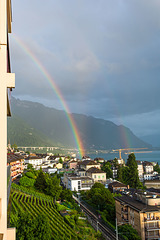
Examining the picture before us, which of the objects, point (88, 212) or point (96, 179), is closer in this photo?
point (88, 212)

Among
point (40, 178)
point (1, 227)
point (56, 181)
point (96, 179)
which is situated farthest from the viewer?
point (96, 179)

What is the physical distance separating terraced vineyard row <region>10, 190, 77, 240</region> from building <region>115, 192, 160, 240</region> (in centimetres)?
667

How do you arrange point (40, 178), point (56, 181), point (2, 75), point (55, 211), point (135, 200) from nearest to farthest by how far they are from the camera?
point (2, 75) < point (135, 200) < point (55, 211) < point (56, 181) < point (40, 178)

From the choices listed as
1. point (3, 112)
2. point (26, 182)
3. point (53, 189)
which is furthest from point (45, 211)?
point (3, 112)

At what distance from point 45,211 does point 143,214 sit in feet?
39.8

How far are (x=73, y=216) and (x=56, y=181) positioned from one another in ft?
31.2

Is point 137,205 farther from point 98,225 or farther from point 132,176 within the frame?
point 132,176

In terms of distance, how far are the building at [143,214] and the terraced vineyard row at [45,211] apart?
21.9 feet

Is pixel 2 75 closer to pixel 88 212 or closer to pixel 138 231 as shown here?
pixel 138 231

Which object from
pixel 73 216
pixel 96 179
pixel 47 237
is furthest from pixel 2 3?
pixel 96 179

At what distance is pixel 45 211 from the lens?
87.9ft

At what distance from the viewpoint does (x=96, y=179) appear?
53875 millimetres

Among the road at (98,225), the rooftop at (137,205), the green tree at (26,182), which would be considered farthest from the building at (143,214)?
the green tree at (26,182)

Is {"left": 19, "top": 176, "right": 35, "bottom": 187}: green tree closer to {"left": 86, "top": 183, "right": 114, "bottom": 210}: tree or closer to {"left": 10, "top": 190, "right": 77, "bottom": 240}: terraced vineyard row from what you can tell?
{"left": 10, "top": 190, "right": 77, "bottom": 240}: terraced vineyard row
